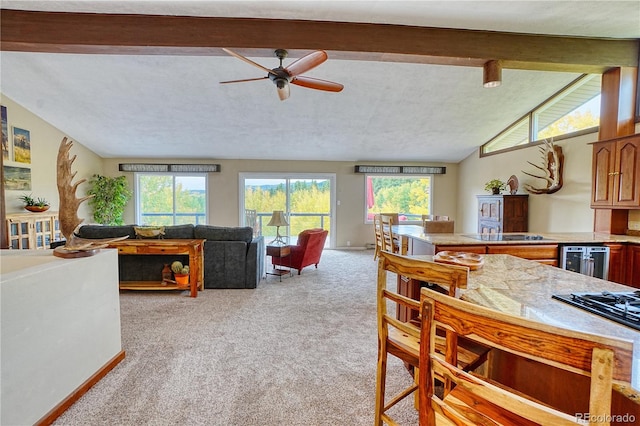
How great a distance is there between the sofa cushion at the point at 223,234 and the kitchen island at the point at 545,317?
3122mm

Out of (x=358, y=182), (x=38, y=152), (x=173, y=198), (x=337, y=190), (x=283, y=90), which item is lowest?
(x=173, y=198)

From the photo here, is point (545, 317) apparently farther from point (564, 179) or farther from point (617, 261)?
point (564, 179)

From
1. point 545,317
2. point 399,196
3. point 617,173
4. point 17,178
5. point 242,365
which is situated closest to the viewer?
point 545,317

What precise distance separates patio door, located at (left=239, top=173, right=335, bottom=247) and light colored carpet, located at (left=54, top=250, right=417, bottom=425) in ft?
12.4

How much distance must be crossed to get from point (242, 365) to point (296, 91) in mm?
4020

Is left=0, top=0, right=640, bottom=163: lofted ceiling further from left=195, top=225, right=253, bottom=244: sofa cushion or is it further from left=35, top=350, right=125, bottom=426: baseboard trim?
left=35, top=350, right=125, bottom=426: baseboard trim

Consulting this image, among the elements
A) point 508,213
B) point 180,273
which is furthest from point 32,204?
A: point 508,213

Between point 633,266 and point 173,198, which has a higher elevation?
point 173,198

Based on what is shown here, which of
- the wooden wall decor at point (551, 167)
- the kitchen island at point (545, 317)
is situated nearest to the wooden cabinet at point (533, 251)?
the kitchen island at point (545, 317)

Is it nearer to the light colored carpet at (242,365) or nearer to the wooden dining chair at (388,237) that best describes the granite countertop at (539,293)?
the light colored carpet at (242,365)

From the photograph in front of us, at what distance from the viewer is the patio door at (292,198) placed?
7438mm

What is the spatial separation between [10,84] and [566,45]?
7.73 meters

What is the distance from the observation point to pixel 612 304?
3.81ft

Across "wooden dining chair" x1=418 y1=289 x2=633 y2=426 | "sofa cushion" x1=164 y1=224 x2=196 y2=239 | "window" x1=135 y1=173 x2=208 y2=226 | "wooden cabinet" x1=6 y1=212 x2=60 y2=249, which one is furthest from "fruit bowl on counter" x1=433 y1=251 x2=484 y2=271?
"window" x1=135 y1=173 x2=208 y2=226
